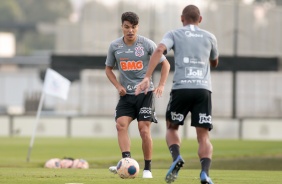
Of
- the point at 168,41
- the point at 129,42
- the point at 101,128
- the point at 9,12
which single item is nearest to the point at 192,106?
the point at 168,41

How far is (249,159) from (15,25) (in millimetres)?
108731

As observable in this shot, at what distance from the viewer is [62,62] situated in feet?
156

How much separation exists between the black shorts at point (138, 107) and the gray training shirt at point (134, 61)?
11cm

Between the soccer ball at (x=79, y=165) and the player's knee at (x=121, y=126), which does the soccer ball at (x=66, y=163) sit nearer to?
the soccer ball at (x=79, y=165)

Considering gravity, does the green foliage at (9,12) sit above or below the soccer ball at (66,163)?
above

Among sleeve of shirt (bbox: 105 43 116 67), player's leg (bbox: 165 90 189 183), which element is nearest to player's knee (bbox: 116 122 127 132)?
sleeve of shirt (bbox: 105 43 116 67)

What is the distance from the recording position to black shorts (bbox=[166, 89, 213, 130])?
14406mm

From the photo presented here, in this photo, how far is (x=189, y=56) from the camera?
14.4 m

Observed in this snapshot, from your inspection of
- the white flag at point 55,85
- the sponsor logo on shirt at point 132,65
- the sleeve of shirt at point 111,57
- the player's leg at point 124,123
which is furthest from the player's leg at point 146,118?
the white flag at point 55,85

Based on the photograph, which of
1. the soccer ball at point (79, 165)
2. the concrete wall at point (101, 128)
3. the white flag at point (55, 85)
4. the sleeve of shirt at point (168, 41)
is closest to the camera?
the sleeve of shirt at point (168, 41)

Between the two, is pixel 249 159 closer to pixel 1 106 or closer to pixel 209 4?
pixel 209 4

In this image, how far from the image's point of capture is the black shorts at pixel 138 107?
17109 mm

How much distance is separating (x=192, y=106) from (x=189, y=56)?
0.63 meters

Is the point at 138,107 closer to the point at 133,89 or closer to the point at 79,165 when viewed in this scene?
the point at 133,89
